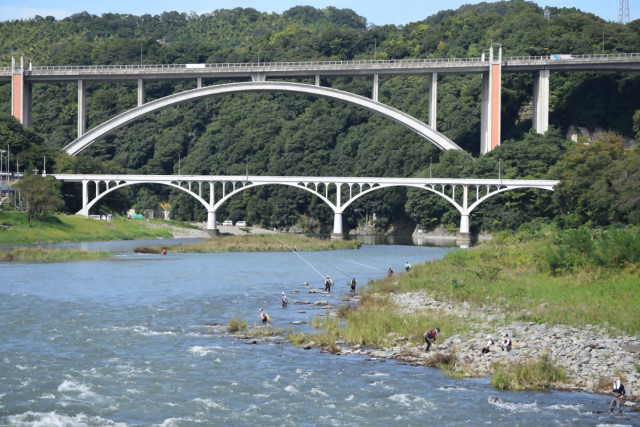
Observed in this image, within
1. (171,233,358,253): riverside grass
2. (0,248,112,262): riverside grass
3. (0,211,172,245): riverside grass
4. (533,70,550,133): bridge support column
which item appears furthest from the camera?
(533,70,550,133): bridge support column

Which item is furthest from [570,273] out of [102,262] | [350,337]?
[102,262]

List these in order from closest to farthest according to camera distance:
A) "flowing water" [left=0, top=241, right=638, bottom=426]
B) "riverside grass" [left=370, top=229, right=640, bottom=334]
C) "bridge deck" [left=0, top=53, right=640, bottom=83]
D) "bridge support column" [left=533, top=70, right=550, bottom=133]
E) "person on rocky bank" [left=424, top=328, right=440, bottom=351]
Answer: "flowing water" [left=0, top=241, right=638, bottom=426]
"person on rocky bank" [left=424, top=328, right=440, bottom=351]
"riverside grass" [left=370, top=229, right=640, bottom=334]
"bridge deck" [left=0, top=53, right=640, bottom=83]
"bridge support column" [left=533, top=70, right=550, bottom=133]

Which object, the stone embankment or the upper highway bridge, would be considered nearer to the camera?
the stone embankment

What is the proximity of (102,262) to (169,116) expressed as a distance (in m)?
91.2

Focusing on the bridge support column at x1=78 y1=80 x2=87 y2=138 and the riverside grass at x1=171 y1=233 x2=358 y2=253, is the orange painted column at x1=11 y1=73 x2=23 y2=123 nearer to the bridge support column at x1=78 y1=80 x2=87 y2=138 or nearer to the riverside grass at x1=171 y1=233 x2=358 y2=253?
the bridge support column at x1=78 y1=80 x2=87 y2=138

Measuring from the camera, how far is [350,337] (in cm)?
2752

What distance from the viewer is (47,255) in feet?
186

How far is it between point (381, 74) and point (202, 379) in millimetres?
84862

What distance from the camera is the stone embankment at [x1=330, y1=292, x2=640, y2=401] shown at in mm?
22078

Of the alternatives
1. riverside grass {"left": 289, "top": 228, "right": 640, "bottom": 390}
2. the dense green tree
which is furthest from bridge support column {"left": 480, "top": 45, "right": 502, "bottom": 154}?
riverside grass {"left": 289, "top": 228, "right": 640, "bottom": 390}

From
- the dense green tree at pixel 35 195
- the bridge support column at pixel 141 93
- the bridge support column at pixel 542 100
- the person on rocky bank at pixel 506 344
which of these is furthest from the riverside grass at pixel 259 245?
the person on rocky bank at pixel 506 344

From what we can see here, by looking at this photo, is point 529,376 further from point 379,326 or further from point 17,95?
point 17,95

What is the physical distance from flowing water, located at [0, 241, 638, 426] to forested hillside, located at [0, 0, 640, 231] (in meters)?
→ 39.5

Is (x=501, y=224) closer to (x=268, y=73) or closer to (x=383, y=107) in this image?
(x=383, y=107)
